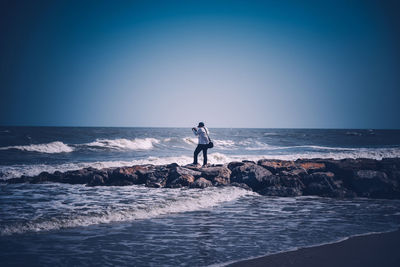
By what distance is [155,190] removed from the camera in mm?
9164

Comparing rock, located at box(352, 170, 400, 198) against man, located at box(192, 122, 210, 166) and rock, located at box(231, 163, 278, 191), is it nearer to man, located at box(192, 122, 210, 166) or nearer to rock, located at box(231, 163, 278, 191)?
rock, located at box(231, 163, 278, 191)

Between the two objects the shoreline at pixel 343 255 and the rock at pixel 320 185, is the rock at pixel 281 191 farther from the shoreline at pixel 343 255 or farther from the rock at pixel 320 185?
the shoreline at pixel 343 255

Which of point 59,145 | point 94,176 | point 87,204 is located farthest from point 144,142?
point 87,204

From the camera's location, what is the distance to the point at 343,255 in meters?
3.97

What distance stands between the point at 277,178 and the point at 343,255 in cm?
543

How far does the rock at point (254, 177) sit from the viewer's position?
30.7 feet

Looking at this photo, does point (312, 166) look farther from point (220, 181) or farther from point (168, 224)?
point (168, 224)

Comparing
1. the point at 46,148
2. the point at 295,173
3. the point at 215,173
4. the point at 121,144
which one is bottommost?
the point at 46,148

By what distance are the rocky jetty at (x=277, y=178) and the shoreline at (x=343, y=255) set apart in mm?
4252

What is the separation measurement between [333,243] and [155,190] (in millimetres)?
5932

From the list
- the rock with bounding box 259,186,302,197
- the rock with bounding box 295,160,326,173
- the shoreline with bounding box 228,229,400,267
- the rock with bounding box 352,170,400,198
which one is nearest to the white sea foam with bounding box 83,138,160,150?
the rock with bounding box 295,160,326,173

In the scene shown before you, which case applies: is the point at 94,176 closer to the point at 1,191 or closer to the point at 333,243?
the point at 1,191

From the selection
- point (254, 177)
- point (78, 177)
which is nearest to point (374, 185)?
point (254, 177)

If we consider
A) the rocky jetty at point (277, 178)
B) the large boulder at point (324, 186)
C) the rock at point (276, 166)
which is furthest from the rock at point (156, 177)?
the large boulder at point (324, 186)
